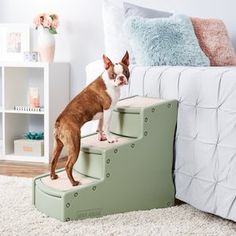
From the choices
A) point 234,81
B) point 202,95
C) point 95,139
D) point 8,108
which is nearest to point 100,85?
point 95,139

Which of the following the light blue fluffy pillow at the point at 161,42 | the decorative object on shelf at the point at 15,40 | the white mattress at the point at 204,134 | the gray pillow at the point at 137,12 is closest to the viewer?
the white mattress at the point at 204,134

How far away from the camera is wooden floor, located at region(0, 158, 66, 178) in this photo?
119 inches

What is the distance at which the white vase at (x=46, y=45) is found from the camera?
3500 mm

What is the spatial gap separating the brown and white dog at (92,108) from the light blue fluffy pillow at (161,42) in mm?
433

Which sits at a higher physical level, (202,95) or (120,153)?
(202,95)

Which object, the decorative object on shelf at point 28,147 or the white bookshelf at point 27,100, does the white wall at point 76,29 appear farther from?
the decorative object on shelf at point 28,147

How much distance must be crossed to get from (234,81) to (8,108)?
202 centimetres

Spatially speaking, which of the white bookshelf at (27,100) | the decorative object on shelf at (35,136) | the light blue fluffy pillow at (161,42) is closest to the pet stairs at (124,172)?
the light blue fluffy pillow at (161,42)

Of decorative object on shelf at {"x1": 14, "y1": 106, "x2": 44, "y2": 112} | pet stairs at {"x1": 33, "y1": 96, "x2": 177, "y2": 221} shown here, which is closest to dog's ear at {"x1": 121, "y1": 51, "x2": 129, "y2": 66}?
pet stairs at {"x1": 33, "y1": 96, "x2": 177, "y2": 221}

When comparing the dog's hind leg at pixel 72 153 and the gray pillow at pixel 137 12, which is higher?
the gray pillow at pixel 137 12

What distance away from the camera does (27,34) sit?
3.76 metres

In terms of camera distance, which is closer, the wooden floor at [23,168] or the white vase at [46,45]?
the wooden floor at [23,168]

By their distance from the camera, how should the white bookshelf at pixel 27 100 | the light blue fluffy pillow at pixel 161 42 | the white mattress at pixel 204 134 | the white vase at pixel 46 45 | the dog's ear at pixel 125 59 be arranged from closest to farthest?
the white mattress at pixel 204 134 → the dog's ear at pixel 125 59 → the light blue fluffy pillow at pixel 161 42 → the white bookshelf at pixel 27 100 → the white vase at pixel 46 45

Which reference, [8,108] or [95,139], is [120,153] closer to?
[95,139]
